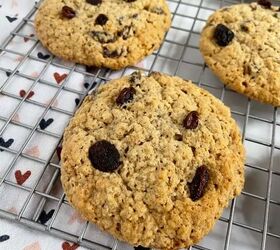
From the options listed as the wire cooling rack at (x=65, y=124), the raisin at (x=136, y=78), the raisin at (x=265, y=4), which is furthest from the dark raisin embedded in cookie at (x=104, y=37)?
the raisin at (x=265, y=4)

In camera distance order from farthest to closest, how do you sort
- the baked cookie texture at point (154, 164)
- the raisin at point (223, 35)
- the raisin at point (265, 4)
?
the raisin at point (265, 4), the raisin at point (223, 35), the baked cookie texture at point (154, 164)

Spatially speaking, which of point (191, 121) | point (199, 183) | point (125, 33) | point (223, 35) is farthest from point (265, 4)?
point (199, 183)

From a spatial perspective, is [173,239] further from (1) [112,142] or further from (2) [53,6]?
(2) [53,6]

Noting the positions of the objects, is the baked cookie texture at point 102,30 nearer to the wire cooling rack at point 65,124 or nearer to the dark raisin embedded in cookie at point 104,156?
the wire cooling rack at point 65,124

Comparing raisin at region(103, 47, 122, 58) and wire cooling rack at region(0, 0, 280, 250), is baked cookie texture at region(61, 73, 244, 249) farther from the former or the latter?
raisin at region(103, 47, 122, 58)

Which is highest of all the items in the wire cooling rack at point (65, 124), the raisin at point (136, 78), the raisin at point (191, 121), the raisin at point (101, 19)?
the raisin at point (101, 19)

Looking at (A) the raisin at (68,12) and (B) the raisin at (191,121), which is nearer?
(B) the raisin at (191,121)

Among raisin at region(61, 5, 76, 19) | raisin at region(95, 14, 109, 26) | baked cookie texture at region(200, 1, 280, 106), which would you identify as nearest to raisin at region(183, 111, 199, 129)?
baked cookie texture at region(200, 1, 280, 106)
